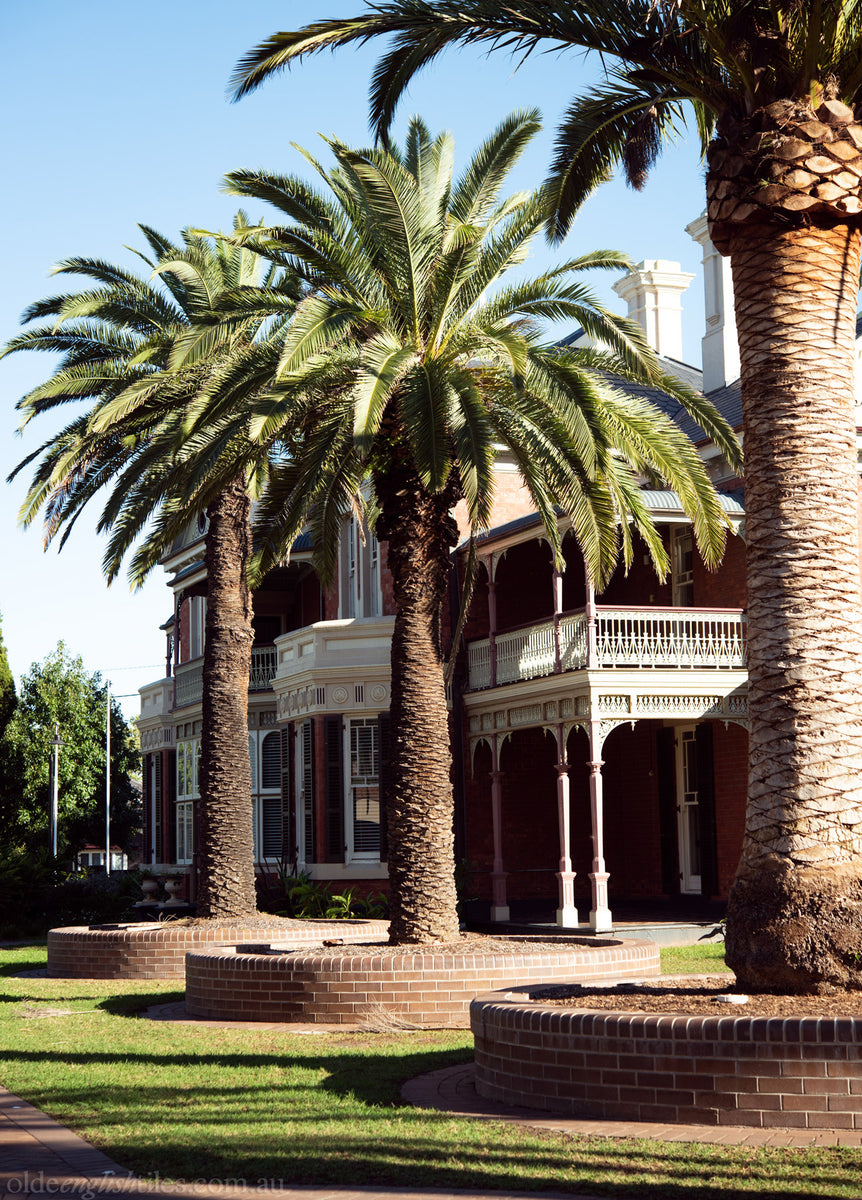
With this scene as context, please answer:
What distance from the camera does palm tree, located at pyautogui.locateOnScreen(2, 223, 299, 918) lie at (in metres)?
17.9

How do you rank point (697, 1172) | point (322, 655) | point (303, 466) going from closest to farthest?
point (697, 1172) → point (303, 466) → point (322, 655)

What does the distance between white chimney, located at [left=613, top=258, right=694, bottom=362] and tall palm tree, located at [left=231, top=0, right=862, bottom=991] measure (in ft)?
64.8

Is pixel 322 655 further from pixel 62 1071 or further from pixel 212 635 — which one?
pixel 62 1071

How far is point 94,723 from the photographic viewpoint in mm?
52469

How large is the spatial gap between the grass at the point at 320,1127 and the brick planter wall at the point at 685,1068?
0.46m

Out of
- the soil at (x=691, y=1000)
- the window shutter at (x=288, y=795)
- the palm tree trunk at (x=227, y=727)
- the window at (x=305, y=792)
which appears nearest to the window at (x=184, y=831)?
the window shutter at (x=288, y=795)

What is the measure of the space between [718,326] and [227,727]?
12.8m

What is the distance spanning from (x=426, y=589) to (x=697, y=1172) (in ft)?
27.5

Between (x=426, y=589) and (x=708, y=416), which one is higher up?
(x=708, y=416)

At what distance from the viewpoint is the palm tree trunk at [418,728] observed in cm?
1352

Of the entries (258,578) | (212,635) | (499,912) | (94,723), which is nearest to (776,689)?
(258,578)

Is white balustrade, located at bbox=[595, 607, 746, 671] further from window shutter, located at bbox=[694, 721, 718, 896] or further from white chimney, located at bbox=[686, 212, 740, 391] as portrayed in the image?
white chimney, located at bbox=[686, 212, 740, 391]

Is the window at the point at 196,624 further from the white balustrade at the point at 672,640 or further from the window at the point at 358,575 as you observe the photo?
the white balustrade at the point at 672,640

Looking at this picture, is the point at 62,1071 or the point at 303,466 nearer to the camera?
the point at 62,1071
